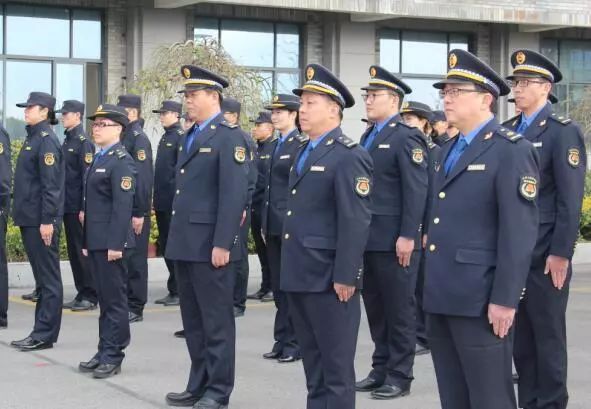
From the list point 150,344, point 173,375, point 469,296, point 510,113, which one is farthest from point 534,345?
point 510,113

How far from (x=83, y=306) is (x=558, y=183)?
646 centimetres

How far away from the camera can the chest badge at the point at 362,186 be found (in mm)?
5926

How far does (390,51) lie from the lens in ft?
80.6

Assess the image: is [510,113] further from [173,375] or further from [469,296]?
[469,296]

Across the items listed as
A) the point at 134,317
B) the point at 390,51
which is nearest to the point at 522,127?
the point at 134,317

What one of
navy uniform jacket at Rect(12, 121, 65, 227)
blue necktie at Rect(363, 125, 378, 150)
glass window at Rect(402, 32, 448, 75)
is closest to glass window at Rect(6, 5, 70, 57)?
glass window at Rect(402, 32, 448, 75)

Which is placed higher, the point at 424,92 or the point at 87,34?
the point at 87,34

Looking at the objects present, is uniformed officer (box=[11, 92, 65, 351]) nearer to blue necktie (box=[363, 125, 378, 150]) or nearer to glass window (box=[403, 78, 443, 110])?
blue necktie (box=[363, 125, 378, 150])

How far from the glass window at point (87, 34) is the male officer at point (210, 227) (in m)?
14.6

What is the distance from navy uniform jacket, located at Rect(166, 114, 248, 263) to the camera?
6867 millimetres

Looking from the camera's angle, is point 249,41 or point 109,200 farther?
point 249,41

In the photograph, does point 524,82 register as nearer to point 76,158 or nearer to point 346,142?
point 346,142

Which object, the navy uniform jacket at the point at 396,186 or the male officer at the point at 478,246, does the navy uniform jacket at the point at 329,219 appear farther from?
the navy uniform jacket at the point at 396,186

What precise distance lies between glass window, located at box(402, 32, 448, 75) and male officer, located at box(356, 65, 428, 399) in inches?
678
